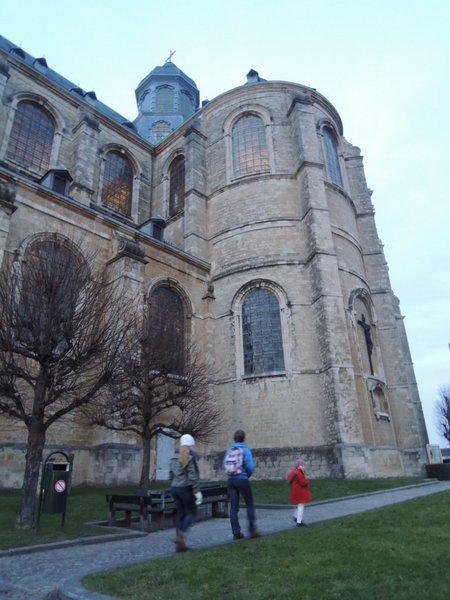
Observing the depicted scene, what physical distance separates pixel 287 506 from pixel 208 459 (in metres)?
7.85

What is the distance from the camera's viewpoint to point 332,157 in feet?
77.8

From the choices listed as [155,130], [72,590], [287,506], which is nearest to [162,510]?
[287,506]

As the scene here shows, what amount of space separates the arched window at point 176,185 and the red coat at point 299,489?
18.9 meters

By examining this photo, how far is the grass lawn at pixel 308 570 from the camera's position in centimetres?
325

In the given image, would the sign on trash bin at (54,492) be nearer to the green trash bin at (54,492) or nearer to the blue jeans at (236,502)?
the green trash bin at (54,492)

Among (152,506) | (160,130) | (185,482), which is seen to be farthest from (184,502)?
(160,130)

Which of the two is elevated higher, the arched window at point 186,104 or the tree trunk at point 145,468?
the arched window at point 186,104

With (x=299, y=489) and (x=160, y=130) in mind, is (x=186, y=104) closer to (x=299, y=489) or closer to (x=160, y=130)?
(x=160, y=130)

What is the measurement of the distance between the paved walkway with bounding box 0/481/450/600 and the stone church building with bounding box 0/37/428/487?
6486 millimetres

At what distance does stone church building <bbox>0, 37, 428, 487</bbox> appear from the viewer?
50.8 ft

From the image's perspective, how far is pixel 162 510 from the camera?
7844mm

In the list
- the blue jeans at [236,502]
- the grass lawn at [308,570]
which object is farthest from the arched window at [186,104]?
the grass lawn at [308,570]

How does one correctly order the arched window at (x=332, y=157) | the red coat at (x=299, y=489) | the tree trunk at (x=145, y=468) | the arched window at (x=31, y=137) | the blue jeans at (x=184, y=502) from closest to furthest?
1. the blue jeans at (x=184, y=502)
2. the red coat at (x=299, y=489)
3. the tree trunk at (x=145, y=468)
4. the arched window at (x=31, y=137)
5. the arched window at (x=332, y=157)

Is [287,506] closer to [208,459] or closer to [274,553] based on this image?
[274,553]
